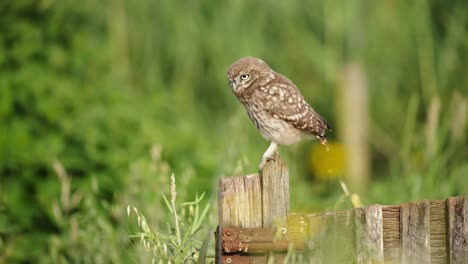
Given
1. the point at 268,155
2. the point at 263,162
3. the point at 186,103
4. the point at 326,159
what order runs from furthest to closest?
the point at 326,159, the point at 186,103, the point at 268,155, the point at 263,162

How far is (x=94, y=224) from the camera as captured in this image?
20.8 ft

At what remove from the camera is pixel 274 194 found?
12.5 feet

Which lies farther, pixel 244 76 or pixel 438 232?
pixel 244 76

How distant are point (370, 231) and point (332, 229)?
0.47ft

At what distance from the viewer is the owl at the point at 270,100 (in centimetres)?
443

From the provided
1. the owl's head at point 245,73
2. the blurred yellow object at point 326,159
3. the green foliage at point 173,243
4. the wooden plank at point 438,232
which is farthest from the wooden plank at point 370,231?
the blurred yellow object at point 326,159

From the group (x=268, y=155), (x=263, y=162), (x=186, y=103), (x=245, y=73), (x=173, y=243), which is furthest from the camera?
(x=186, y=103)

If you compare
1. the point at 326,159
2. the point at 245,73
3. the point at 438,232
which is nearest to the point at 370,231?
the point at 438,232

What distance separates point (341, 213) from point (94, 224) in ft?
9.45

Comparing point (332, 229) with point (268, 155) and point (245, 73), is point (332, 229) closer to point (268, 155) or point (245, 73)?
point (268, 155)

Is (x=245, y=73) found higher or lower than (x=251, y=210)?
higher

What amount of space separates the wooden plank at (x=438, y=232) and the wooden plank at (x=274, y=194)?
55 cm

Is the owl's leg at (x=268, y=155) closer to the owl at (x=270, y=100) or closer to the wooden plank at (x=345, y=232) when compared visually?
the owl at (x=270, y=100)

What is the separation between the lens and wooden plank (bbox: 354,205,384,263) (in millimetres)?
3748
